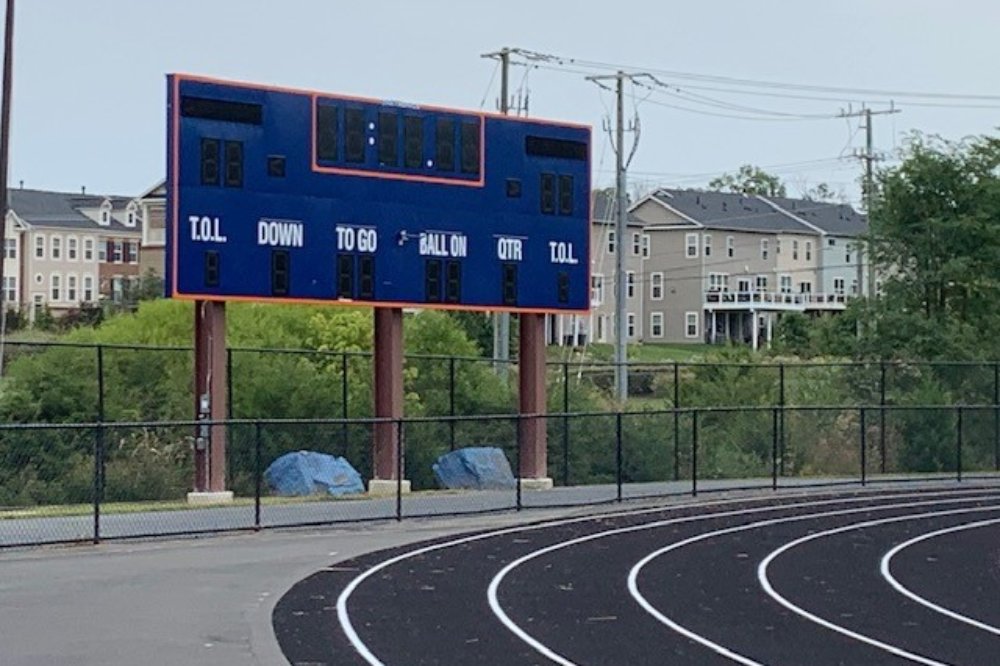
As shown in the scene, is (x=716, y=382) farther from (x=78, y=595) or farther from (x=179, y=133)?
(x=78, y=595)

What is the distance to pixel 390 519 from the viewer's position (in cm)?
2847

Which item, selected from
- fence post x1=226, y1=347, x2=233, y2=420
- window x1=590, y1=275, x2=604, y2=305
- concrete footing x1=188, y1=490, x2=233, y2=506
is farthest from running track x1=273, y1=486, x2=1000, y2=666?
window x1=590, y1=275, x2=604, y2=305

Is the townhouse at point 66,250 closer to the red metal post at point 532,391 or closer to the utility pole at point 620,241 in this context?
the utility pole at point 620,241

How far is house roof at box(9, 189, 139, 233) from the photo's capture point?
9750 centimetres

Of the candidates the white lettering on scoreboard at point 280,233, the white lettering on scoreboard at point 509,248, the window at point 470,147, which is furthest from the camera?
the white lettering on scoreboard at point 509,248

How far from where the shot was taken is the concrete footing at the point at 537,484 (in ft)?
117

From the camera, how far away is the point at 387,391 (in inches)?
1361

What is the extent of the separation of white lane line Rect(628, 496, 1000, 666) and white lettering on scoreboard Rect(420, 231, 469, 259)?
8033 mm

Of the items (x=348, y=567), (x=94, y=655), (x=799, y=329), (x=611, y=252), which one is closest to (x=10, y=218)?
(x=611, y=252)

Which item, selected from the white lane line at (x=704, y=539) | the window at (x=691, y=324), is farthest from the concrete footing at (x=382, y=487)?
the window at (x=691, y=324)

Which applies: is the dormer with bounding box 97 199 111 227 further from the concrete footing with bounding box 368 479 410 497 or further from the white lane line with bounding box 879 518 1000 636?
the white lane line with bounding box 879 518 1000 636

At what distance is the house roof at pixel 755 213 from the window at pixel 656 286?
3.80m

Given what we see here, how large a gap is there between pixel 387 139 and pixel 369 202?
4.06 feet

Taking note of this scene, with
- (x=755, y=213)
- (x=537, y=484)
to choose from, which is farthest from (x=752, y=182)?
(x=537, y=484)
